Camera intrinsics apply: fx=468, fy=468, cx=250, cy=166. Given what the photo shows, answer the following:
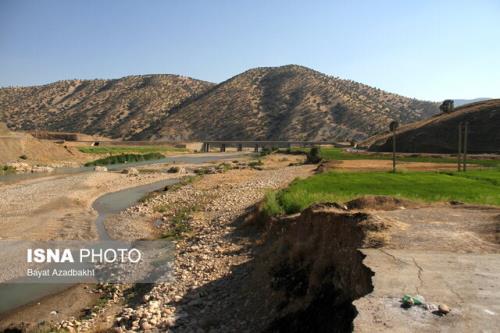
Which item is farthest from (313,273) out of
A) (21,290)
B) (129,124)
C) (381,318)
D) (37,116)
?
(37,116)

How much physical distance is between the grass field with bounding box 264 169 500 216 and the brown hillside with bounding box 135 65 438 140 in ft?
371

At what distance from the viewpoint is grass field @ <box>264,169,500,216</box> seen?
20.3m

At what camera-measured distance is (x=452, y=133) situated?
3243 inches

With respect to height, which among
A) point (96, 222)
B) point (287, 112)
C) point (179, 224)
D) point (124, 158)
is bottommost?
point (96, 222)

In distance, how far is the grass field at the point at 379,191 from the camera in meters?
20.3

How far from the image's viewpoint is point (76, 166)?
7538 centimetres

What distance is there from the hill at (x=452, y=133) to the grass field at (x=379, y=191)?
170 ft

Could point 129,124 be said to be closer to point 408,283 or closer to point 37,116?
point 37,116

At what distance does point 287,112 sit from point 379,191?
478ft

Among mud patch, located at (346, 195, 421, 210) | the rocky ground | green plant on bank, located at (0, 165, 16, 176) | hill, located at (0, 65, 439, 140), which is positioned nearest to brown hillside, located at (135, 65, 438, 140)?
hill, located at (0, 65, 439, 140)

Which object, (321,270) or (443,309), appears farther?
(321,270)

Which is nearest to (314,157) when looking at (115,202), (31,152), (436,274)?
(115,202)

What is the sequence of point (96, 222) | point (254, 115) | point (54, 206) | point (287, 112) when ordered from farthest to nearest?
point (254, 115) → point (287, 112) → point (54, 206) → point (96, 222)

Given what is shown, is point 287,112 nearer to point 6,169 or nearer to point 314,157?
point 314,157
